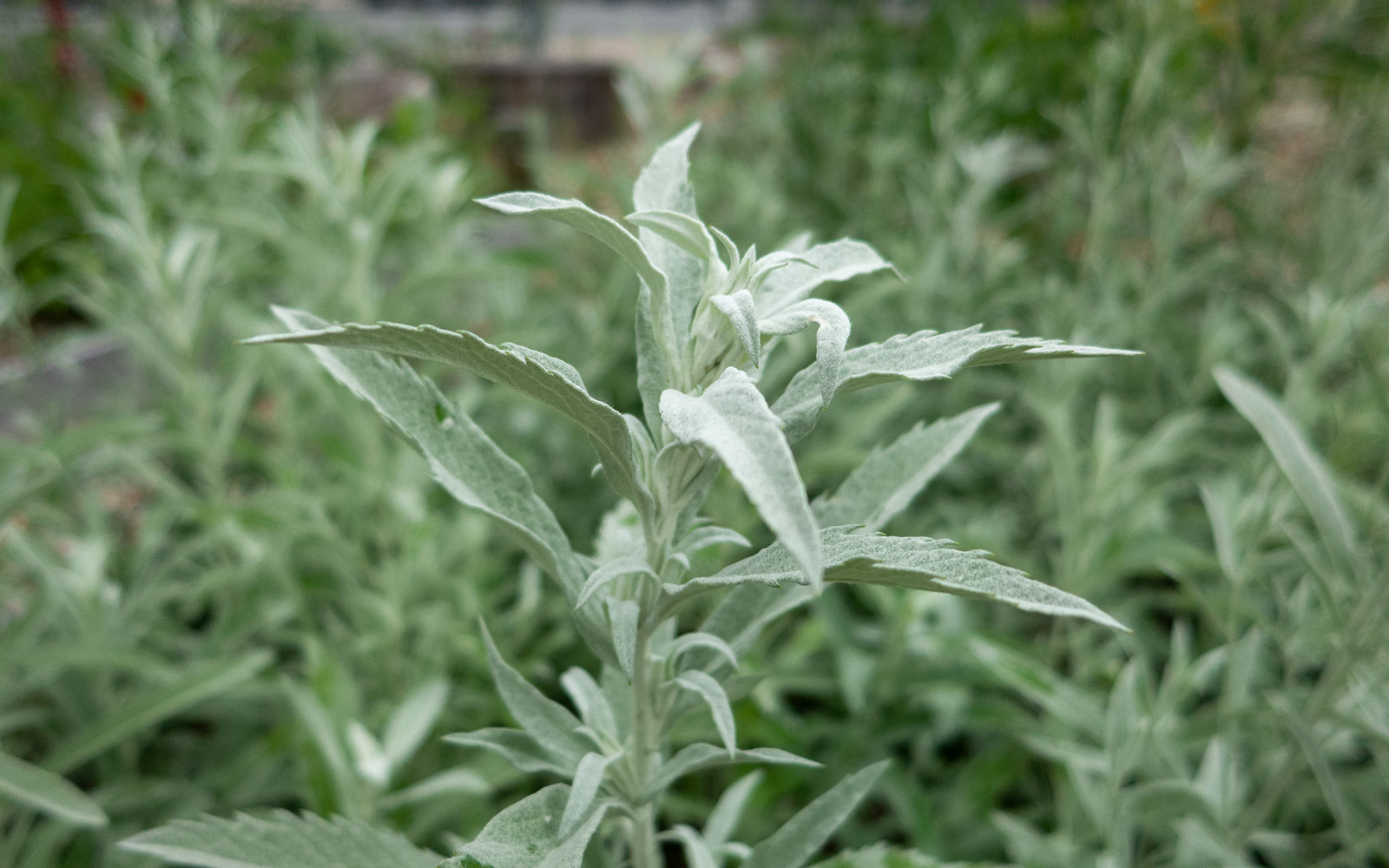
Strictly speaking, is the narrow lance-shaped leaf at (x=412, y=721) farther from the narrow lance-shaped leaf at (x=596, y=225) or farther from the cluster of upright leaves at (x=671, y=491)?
the narrow lance-shaped leaf at (x=596, y=225)

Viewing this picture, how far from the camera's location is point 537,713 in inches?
27.0

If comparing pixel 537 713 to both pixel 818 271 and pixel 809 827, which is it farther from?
pixel 818 271

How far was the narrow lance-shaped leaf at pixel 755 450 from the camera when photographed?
1.22 feet

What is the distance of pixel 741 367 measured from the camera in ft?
2.06

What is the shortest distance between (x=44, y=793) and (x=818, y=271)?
1088 millimetres

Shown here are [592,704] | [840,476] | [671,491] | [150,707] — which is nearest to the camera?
[671,491]

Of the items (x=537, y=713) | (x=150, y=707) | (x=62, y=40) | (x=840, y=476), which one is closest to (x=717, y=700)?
(x=537, y=713)

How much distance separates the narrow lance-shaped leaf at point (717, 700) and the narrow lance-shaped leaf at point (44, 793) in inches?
31.3

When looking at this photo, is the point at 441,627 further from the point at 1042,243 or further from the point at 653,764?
the point at 1042,243

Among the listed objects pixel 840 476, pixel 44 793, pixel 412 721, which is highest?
pixel 44 793

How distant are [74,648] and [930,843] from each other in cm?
132

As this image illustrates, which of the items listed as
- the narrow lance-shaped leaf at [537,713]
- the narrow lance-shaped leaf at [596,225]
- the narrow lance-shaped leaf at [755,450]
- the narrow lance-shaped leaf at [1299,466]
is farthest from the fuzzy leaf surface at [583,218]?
the narrow lance-shaped leaf at [1299,466]

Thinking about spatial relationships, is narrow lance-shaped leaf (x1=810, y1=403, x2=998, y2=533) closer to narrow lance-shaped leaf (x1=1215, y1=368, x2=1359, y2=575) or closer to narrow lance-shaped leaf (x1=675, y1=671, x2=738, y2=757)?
narrow lance-shaped leaf (x1=675, y1=671, x2=738, y2=757)

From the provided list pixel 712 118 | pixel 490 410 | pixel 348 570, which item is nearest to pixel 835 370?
pixel 348 570
